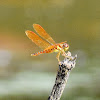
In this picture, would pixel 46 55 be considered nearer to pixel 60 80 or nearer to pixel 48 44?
pixel 48 44

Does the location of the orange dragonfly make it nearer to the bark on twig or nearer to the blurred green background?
the bark on twig

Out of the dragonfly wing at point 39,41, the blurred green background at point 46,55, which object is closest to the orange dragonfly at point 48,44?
the dragonfly wing at point 39,41

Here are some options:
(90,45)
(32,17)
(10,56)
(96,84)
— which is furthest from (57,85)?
(32,17)

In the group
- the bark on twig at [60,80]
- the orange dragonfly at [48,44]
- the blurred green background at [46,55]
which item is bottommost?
the bark on twig at [60,80]

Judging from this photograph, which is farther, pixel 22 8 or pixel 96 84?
pixel 22 8

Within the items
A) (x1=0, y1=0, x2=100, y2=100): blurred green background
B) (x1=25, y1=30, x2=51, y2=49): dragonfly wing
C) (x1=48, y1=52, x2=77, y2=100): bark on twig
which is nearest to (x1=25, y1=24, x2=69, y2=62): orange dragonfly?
(x1=25, y1=30, x2=51, y2=49): dragonfly wing

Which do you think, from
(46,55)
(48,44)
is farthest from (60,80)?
(46,55)

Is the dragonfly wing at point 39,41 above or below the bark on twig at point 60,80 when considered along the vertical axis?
above

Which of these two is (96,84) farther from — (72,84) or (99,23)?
(99,23)

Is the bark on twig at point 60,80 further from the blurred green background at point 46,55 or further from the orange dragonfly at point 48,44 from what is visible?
the blurred green background at point 46,55
